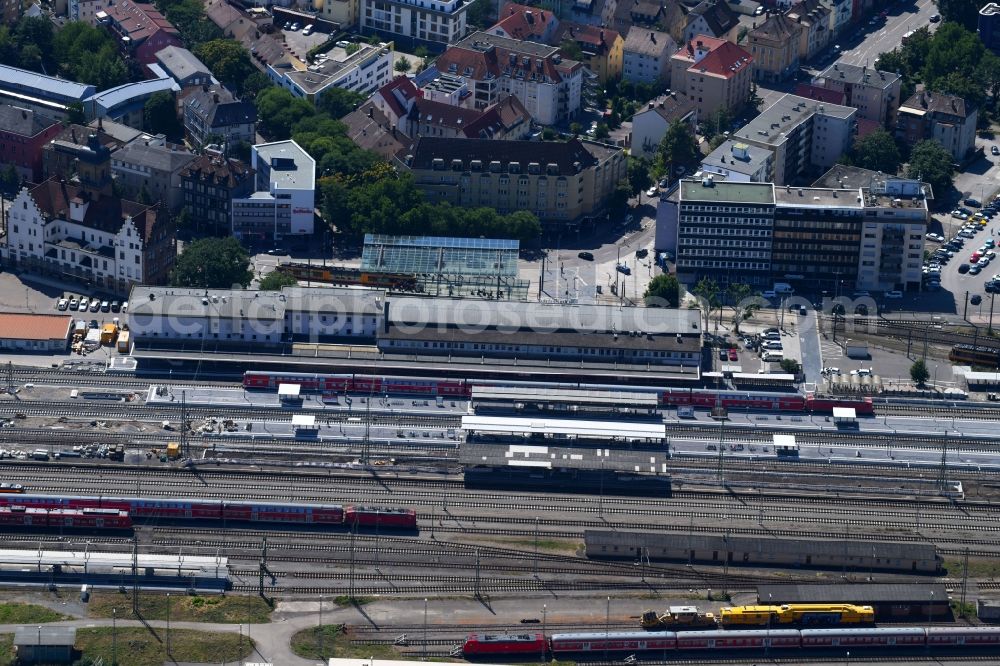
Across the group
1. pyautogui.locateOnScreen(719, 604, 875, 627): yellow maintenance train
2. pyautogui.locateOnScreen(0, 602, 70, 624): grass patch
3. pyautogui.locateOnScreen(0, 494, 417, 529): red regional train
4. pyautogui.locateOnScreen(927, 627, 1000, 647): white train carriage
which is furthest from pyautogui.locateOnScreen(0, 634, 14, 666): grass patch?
pyautogui.locateOnScreen(927, 627, 1000, 647): white train carriage

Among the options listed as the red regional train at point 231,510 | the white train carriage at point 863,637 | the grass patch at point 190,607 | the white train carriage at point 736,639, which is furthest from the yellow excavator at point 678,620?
the grass patch at point 190,607

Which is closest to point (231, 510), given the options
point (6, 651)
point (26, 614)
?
point (26, 614)

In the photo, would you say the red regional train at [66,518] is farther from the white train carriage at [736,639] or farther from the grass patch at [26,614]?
the white train carriage at [736,639]

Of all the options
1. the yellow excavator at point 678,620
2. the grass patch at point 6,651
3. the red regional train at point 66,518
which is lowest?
the grass patch at point 6,651

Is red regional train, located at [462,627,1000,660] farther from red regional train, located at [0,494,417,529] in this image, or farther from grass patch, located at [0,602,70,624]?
grass patch, located at [0,602,70,624]

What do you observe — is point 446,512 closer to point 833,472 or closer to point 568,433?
Result: point 568,433

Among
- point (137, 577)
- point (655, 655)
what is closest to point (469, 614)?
point (655, 655)

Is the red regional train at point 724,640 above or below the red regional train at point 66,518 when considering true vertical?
below
